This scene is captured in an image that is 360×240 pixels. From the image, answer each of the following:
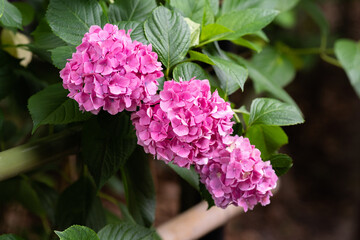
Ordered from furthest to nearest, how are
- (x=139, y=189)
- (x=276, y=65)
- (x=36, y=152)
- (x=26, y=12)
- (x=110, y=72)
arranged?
(x=276, y=65) < (x=26, y=12) < (x=139, y=189) < (x=36, y=152) < (x=110, y=72)

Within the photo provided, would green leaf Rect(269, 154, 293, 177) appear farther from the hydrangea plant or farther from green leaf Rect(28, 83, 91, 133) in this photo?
green leaf Rect(28, 83, 91, 133)

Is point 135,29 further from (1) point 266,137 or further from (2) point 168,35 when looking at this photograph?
(1) point 266,137

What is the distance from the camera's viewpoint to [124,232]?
1.84 feet

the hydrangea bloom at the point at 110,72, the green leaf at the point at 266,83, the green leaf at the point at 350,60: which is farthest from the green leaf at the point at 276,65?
the hydrangea bloom at the point at 110,72

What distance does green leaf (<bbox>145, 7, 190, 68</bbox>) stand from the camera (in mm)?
534

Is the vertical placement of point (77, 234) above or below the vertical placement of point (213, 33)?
below

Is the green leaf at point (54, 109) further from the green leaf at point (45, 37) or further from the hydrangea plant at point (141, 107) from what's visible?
the green leaf at point (45, 37)

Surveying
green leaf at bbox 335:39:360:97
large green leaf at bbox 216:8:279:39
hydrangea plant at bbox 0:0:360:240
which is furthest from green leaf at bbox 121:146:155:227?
green leaf at bbox 335:39:360:97

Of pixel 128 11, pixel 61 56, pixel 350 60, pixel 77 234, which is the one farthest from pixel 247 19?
pixel 350 60

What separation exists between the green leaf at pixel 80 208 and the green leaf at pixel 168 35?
0.29m

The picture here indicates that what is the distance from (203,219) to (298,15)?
1.34 m

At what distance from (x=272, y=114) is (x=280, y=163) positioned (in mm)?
66

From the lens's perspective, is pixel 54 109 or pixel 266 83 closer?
pixel 54 109

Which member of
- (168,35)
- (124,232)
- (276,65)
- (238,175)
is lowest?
(276,65)
